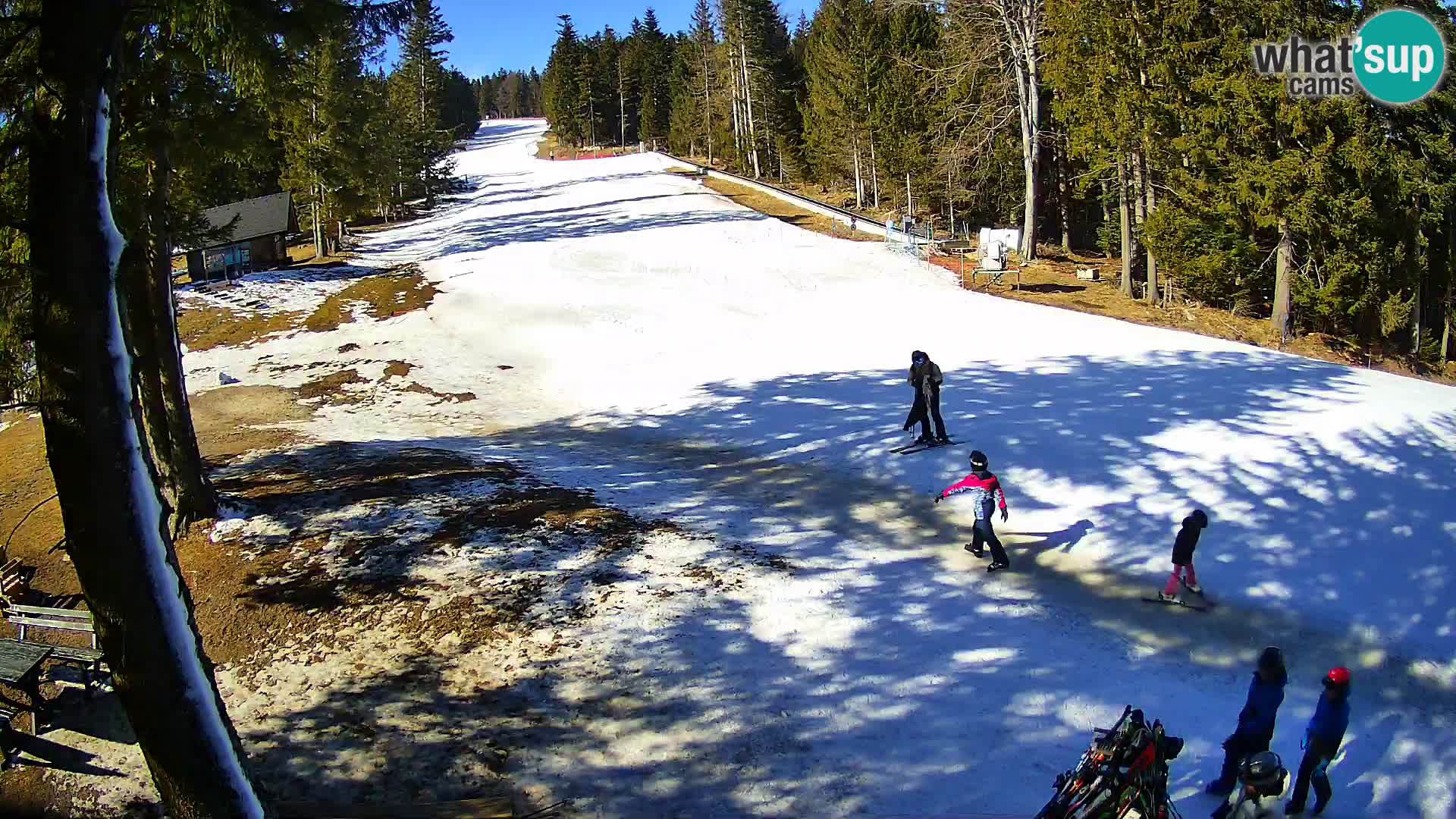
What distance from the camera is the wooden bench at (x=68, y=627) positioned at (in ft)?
24.4

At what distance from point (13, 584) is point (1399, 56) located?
3058 centimetres

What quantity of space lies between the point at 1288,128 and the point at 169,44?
2478 cm

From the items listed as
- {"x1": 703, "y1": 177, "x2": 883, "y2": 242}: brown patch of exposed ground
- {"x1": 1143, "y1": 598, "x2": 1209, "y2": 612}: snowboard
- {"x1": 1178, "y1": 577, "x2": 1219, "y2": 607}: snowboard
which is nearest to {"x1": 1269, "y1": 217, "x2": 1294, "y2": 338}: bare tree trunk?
{"x1": 703, "y1": 177, "x2": 883, "y2": 242}: brown patch of exposed ground

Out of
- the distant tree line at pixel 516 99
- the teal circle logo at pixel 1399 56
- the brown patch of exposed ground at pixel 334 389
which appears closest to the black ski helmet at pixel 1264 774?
the brown patch of exposed ground at pixel 334 389

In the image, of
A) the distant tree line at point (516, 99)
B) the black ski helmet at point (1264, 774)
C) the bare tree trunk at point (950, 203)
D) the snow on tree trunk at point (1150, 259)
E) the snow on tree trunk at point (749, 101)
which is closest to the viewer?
the black ski helmet at point (1264, 774)

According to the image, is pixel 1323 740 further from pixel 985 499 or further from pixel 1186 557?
pixel 985 499

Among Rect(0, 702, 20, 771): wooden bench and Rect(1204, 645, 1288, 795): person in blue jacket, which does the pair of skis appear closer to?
Rect(1204, 645, 1288, 795): person in blue jacket

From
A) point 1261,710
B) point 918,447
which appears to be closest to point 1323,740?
point 1261,710

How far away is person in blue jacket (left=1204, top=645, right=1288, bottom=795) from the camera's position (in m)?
6.27

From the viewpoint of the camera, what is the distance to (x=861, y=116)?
4591cm

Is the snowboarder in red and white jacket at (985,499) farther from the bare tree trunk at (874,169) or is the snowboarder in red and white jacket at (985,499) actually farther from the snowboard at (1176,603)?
the bare tree trunk at (874,169)

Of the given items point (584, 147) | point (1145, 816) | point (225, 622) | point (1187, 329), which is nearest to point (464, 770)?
point (225, 622)

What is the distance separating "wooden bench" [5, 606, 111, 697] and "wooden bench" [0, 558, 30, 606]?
2.57 feet

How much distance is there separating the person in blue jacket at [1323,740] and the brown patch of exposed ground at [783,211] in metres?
31.1
